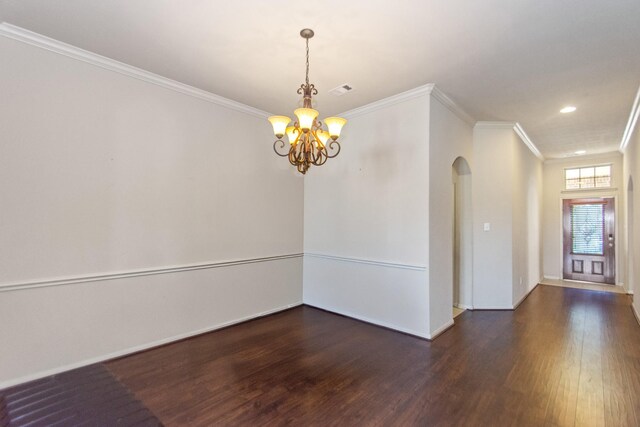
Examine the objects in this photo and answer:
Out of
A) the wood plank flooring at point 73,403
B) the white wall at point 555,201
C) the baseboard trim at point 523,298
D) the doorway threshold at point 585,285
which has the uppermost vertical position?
the white wall at point 555,201

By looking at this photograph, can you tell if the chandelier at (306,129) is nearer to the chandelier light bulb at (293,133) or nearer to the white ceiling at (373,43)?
the chandelier light bulb at (293,133)

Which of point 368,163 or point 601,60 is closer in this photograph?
point 601,60

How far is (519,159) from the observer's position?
5.19m

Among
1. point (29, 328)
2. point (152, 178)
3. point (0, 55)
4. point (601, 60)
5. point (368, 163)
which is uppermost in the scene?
point (601, 60)

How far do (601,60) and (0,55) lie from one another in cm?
517

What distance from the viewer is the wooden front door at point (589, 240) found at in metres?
6.45

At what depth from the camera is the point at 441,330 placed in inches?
146

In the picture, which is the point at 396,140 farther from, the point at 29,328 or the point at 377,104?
the point at 29,328

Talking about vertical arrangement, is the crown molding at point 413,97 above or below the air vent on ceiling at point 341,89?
below

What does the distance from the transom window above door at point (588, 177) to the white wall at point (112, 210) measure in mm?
7093

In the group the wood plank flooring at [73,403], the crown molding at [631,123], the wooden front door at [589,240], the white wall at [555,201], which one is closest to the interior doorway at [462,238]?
the crown molding at [631,123]

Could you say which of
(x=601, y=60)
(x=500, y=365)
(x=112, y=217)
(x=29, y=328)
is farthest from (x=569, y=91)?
(x=29, y=328)

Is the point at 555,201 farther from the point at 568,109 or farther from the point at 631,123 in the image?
the point at 568,109

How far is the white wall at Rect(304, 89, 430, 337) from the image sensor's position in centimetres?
359
